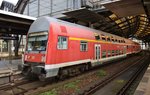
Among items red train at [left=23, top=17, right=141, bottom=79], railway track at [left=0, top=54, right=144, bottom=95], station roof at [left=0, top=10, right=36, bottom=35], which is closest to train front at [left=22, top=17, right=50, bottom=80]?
red train at [left=23, top=17, right=141, bottom=79]

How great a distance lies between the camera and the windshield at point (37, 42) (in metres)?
9.77

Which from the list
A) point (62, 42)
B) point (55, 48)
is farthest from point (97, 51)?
point (55, 48)

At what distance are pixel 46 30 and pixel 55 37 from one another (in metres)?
0.64

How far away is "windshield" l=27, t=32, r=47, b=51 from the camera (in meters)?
9.77

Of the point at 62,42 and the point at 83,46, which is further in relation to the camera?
the point at 83,46

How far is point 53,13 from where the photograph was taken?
35938 mm

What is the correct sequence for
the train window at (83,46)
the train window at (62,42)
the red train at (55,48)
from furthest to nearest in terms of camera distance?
the train window at (83,46) → the train window at (62,42) → the red train at (55,48)

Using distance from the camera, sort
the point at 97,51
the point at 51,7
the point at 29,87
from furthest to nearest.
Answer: the point at 51,7, the point at 97,51, the point at 29,87

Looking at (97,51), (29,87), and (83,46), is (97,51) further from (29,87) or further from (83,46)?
(29,87)

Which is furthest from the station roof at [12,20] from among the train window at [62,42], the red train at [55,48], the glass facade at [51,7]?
the glass facade at [51,7]

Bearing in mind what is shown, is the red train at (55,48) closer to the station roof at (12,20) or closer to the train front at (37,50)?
the train front at (37,50)

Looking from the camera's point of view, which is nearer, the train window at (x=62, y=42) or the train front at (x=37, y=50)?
the train front at (x=37, y=50)

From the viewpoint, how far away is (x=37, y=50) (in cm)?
995

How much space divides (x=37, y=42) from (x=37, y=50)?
521 mm
